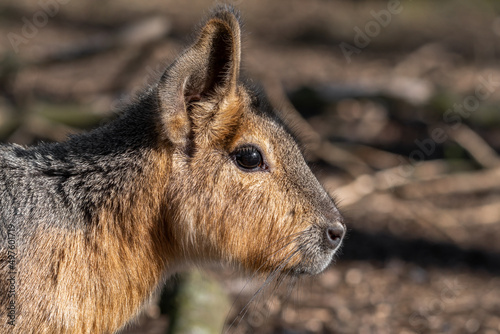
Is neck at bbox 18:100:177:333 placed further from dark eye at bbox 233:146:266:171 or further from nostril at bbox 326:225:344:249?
nostril at bbox 326:225:344:249

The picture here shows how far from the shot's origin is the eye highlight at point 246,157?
3.24 metres

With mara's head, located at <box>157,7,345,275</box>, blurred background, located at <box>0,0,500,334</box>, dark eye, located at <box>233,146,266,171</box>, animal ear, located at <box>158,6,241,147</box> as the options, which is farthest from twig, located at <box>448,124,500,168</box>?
animal ear, located at <box>158,6,241,147</box>

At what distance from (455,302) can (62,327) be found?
3.45 meters

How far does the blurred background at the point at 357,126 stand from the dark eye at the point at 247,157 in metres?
0.70

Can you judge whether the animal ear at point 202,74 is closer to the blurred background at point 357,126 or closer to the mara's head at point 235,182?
the mara's head at point 235,182

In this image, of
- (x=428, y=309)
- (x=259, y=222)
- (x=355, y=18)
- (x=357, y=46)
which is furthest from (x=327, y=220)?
(x=355, y=18)

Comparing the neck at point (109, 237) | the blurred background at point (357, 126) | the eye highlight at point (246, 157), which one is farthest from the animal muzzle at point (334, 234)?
the neck at point (109, 237)

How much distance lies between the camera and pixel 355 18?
13.3 m

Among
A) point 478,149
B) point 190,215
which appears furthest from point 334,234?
point 478,149

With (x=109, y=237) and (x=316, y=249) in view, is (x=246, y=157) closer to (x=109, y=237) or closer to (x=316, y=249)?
(x=316, y=249)

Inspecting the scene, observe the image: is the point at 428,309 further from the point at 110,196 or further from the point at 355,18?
the point at 355,18

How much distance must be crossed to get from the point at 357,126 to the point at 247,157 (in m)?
5.56

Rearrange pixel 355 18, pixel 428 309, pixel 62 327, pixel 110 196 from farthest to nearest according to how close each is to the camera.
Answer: pixel 355 18, pixel 428 309, pixel 110 196, pixel 62 327

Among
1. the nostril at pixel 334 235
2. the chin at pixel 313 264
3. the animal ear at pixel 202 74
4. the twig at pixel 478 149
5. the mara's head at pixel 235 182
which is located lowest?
the twig at pixel 478 149
